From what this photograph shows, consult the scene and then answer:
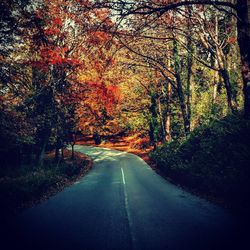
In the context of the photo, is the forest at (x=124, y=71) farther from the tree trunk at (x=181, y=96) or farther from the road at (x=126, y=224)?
the road at (x=126, y=224)

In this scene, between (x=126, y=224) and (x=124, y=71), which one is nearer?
(x=126, y=224)

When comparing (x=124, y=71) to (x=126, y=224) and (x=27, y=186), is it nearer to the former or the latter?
(x=27, y=186)

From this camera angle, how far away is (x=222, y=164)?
9883 millimetres

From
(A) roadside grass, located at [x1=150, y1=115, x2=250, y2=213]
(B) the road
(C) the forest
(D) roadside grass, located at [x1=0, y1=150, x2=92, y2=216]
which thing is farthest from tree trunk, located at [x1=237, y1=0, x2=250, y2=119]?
(D) roadside grass, located at [x1=0, y1=150, x2=92, y2=216]

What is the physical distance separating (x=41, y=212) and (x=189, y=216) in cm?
579

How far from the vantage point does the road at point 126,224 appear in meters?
6.03

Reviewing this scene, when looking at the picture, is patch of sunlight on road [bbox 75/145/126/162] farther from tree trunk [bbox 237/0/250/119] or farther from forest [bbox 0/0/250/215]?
tree trunk [bbox 237/0/250/119]

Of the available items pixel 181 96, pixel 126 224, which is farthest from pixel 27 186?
pixel 181 96

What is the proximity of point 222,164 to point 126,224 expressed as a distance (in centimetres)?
497

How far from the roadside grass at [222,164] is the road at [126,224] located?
76 centimetres

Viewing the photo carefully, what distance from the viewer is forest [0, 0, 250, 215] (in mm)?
8562

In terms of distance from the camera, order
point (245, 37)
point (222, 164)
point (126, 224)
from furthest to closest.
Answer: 1. point (222, 164)
2. point (245, 37)
3. point (126, 224)

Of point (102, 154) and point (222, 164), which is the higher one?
point (222, 164)

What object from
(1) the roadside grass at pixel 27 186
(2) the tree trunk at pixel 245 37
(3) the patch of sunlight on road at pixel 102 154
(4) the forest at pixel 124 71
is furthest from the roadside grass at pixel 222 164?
(3) the patch of sunlight on road at pixel 102 154
